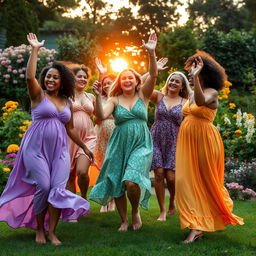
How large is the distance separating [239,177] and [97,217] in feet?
9.96

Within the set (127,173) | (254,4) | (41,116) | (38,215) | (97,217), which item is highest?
(254,4)

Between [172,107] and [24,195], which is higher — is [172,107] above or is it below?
above

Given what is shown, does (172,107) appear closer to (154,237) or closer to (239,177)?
(154,237)

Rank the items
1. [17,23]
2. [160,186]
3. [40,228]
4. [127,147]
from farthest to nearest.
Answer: [17,23] < [160,186] < [127,147] < [40,228]

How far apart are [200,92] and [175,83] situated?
161 centimetres

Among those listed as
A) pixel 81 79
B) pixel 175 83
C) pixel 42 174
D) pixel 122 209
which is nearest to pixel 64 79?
pixel 42 174

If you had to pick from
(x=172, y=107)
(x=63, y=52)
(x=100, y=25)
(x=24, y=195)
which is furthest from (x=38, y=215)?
(x=100, y=25)

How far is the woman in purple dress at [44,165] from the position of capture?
16.8 ft

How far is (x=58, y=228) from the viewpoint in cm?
608

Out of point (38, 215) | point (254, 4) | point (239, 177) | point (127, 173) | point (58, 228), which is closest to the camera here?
point (38, 215)

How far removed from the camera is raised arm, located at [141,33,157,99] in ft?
18.9

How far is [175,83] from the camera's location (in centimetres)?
678

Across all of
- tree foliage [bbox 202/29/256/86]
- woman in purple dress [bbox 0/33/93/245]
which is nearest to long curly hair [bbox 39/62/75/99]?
woman in purple dress [bbox 0/33/93/245]

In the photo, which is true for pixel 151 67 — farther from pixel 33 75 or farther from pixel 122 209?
pixel 122 209
